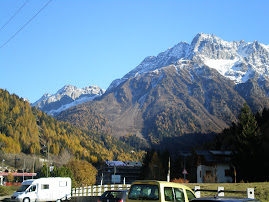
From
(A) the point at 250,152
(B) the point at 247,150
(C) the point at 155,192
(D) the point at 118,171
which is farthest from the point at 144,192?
(D) the point at 118,171

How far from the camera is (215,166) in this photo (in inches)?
2633

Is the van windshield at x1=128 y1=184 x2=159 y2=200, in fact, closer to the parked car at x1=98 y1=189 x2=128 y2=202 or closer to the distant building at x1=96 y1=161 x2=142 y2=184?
the parked car at x1=98 y1=189 x2=128 y2=202

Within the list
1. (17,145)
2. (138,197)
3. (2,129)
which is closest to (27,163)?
(17,145)

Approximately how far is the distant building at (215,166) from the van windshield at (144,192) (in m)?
52.1

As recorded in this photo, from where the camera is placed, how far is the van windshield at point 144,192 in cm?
1365

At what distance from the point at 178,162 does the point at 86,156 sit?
84.6 meters

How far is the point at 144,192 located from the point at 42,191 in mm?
23409

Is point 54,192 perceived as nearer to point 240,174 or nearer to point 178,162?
point 240,174

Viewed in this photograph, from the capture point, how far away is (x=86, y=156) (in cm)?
19975

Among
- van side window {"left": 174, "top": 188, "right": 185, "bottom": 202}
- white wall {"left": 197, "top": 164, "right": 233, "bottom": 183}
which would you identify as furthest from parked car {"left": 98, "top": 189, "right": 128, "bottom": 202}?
white wall {"left": 197, "top": 164, "right": 233, "bottom": 183}

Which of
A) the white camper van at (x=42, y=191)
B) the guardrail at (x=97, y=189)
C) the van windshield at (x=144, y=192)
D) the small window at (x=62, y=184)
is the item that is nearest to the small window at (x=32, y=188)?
the white camper van at (x=42, y=191)

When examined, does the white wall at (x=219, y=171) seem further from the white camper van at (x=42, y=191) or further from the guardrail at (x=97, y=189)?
the white camper van at (x=42, y=191)

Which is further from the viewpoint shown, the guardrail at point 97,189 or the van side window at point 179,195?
the guardrail at point 97,189

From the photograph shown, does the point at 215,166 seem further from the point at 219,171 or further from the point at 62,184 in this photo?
the point at 62,184
